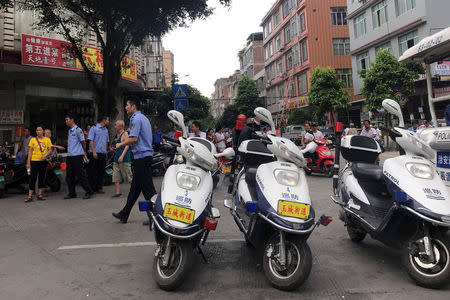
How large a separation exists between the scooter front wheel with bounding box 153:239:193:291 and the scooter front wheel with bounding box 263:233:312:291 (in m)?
0.67

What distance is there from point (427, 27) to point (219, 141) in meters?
15.4

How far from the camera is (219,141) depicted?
43.9 ft

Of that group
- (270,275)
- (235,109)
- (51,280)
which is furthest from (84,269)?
(235,109)

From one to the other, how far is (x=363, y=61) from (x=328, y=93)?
353cm

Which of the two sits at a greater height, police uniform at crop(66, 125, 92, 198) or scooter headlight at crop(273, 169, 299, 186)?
police uniform at crop(66, 125, 92, 198)

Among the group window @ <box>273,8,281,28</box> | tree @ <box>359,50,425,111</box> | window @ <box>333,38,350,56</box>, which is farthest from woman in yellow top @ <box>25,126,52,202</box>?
window @ <box>273,8,281,28</box>

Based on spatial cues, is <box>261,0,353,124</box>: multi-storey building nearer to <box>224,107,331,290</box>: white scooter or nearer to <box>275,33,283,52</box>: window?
<box>275,33,283,52</box>: window

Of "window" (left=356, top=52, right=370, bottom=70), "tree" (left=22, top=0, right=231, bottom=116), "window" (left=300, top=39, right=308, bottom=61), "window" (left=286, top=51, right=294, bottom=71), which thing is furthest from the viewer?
"window" (left=286, top=51, right=294, bottom=71)

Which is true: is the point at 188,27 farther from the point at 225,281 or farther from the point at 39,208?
the point at 225,281

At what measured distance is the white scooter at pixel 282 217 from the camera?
286cm

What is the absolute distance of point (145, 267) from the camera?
3.61 metres

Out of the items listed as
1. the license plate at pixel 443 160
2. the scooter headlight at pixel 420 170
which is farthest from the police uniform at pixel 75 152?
the license plate at pixel 443 160

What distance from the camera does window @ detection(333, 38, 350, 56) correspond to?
1368 inches

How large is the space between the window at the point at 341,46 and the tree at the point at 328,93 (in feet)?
23.6
